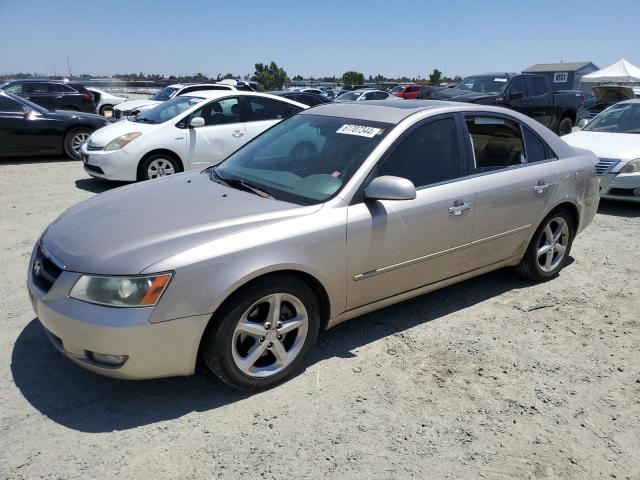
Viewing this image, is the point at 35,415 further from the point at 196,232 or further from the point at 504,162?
the point at 504,162

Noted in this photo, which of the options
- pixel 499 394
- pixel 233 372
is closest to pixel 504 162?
pixel 499 394

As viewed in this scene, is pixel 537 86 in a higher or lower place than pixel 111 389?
higher

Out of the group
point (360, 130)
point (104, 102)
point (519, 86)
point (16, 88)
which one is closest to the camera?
point (360, 130)

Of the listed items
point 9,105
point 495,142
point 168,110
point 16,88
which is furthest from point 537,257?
point 16,88

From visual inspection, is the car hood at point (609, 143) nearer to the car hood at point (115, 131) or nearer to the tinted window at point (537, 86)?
the tinted window at point (537, 86)

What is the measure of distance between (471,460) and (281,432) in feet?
3.18

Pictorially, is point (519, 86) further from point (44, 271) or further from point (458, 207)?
point (44, 271)

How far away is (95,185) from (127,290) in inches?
256

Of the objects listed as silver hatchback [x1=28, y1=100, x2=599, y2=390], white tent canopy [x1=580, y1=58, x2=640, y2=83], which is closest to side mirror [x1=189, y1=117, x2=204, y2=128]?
silver hatchback [x1=28, y1=100, x2=599, y2=390]

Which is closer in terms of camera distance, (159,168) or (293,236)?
(293,236)

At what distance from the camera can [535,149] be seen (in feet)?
14.8

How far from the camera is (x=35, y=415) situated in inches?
110

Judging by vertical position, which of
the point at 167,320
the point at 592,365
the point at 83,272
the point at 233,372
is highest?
the point at 83,272

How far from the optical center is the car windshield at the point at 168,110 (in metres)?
8.46
